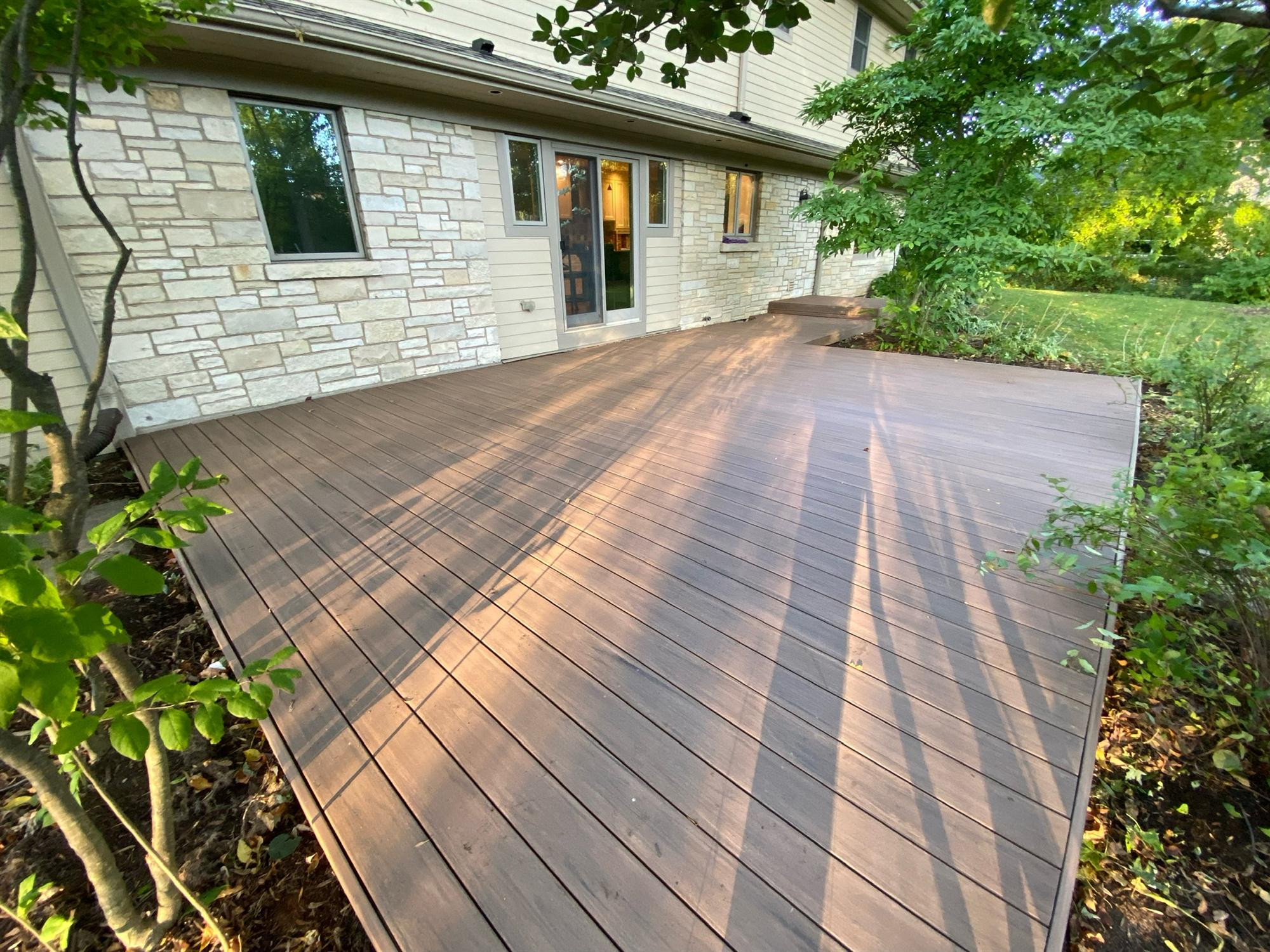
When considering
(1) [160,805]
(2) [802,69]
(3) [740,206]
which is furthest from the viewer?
(3) [740,206]

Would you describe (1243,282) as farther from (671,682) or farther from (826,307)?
(671,682)

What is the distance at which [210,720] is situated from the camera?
75 centimetres

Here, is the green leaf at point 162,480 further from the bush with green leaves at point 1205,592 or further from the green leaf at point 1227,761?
the green leaf at point 1227,761

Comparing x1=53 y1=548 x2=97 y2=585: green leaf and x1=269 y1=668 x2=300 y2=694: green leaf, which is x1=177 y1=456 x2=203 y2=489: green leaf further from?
x1=269 y1=668 x2=300 y2=694: green leaf

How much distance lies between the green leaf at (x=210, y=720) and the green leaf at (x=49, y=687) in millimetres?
134

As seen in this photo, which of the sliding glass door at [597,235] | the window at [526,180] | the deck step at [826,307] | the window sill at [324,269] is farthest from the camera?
the deck step at [826,307]

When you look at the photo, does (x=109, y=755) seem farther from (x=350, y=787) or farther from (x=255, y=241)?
(x=255, y=241)

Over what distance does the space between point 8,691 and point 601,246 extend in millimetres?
6365

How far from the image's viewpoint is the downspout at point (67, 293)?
303 centimetres

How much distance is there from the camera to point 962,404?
428cm

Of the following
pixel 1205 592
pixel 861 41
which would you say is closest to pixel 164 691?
pixel 1205 592

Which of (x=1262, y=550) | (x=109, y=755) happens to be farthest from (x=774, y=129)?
(x=109, y=755)

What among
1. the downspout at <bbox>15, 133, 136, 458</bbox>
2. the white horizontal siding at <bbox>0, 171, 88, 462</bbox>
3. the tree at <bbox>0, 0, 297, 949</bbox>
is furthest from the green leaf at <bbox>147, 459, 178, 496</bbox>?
→ the white horizontal siding at <bbox>0, 171, 88, 462</bbox>

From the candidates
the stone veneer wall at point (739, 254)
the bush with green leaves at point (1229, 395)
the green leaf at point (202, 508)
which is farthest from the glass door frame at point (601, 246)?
the green leaf at point (202, 508)
